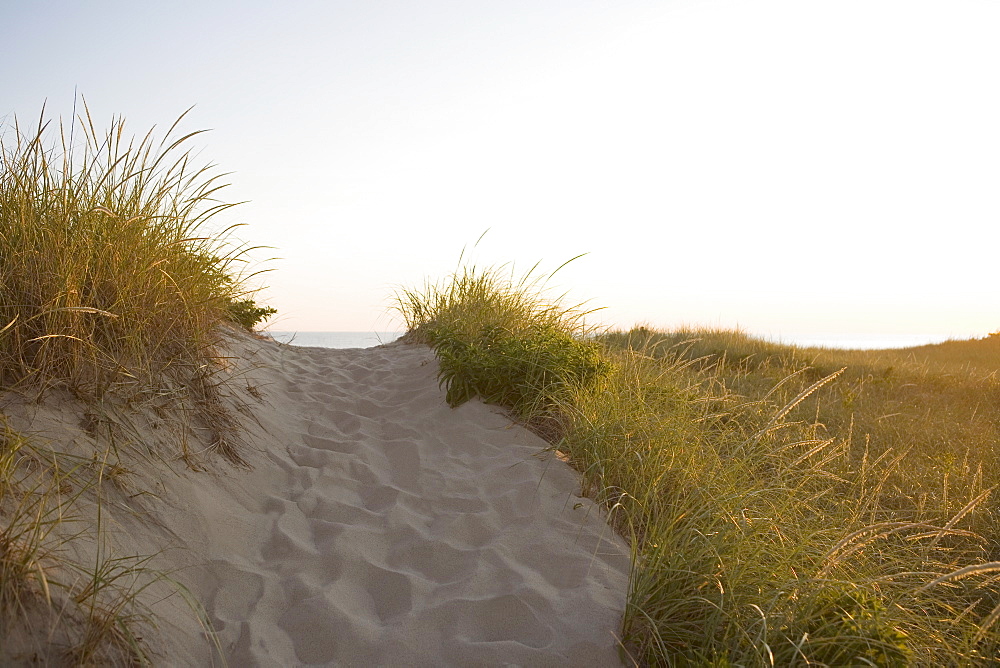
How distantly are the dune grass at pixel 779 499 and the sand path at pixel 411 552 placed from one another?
0.26 meters

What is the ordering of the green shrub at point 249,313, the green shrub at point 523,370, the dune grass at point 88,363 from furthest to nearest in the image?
1. the green shrub at point 249,313
2. the green shrub at point 523,370
3. the dune grass at point 88,363

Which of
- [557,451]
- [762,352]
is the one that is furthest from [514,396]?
[762,352]

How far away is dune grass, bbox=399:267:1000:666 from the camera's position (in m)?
2.07

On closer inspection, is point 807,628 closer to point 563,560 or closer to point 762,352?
point 563,560

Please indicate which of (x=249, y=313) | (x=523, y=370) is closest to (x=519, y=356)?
(x=523, y=370)

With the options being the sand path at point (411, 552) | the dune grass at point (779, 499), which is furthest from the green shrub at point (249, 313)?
the sand path at point (411, 552)

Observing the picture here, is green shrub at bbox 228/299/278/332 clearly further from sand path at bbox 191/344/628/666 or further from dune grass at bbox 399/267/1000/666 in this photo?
sand path at bbox 191/344/628/666

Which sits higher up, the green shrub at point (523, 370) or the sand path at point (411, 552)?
the green shrub at point (523, 370)

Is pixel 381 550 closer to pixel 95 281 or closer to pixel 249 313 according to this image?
pixel 95 281

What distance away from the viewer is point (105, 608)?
2016mm

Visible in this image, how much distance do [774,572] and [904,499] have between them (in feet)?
7.23

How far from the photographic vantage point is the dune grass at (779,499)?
2.07 metres

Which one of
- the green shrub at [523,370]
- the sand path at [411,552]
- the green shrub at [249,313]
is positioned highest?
the green shrub at [249,313]

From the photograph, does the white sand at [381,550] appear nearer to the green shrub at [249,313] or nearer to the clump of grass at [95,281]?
the clump of grass at [95,281]
